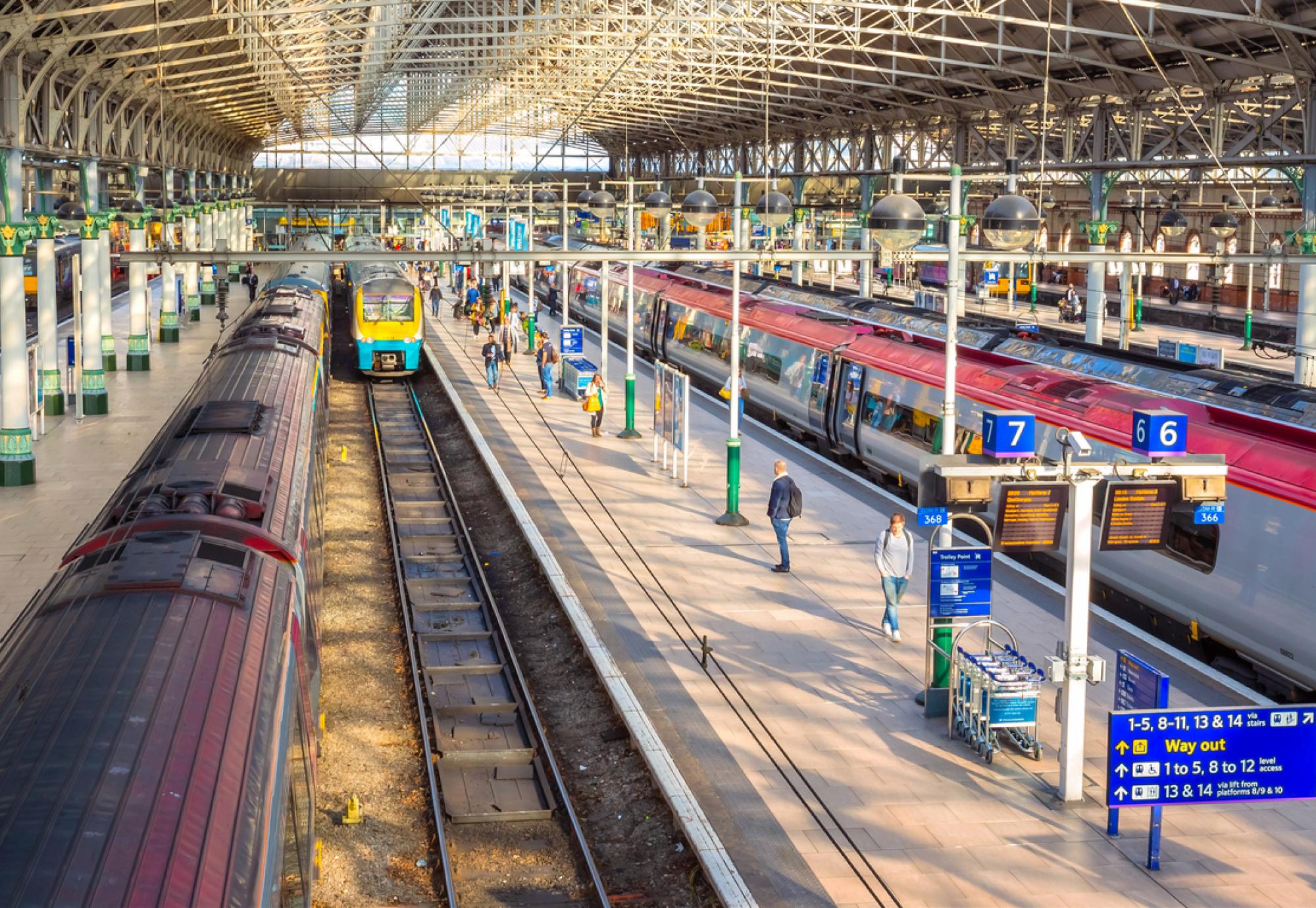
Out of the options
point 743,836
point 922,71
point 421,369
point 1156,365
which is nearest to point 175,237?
point 421,369

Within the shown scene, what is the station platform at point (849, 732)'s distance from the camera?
10.4 m

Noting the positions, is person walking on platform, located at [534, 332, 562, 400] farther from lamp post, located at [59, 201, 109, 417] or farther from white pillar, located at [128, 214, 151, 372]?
lamp post, located at [59, 201, 109, 417]

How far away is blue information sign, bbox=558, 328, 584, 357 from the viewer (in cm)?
3566

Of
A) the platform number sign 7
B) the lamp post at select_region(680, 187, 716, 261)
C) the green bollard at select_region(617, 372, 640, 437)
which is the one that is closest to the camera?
the platform number sign 7

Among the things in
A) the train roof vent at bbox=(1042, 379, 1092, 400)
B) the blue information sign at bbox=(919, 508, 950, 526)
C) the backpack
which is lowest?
the backpack

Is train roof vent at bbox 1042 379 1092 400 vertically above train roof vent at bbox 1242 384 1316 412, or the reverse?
train roof vent at bbox 1242 384 1316 412

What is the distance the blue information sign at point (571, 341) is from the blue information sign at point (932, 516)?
24.1 metres

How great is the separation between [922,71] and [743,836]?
33921 millimetres

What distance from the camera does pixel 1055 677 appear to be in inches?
463

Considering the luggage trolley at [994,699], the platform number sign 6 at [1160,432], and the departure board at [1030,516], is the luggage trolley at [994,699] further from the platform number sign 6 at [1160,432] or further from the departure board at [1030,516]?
the platform number sign 6 at [1160,432]

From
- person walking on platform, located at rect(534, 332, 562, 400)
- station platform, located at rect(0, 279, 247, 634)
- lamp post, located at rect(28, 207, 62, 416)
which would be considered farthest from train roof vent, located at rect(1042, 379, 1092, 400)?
person walking on platform, located at rect(534, 332, 562, 400)

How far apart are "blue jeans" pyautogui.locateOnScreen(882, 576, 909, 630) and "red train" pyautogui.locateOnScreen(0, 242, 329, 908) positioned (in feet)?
20.8

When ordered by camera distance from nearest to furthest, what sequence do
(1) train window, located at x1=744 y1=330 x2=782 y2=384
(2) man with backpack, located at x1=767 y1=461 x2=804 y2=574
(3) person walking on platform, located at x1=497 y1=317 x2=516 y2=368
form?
1. (2) man with backpack, located at x1=767 y1=461 x2=804 y2=574
2. (1) train window, located at x1=744 y1=330 x2=782 y2=384
3. (3) person walking on platform, located at x1=497 y1=317 x2=516 y2=368

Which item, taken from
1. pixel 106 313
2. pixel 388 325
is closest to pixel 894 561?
pixel 388 325
